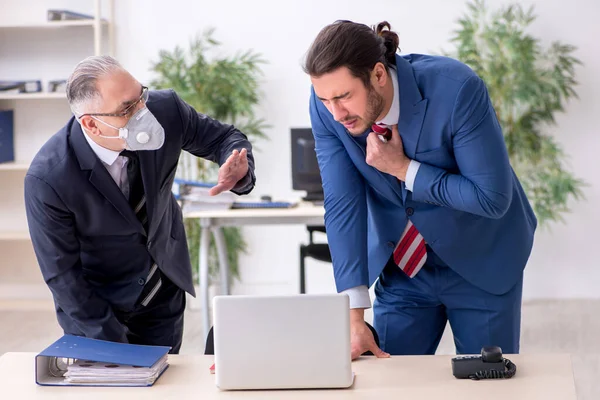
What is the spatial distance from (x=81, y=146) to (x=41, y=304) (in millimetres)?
3933

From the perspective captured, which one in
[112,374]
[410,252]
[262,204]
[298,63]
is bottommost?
[262,204]

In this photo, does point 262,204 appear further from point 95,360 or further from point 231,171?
point 95,360

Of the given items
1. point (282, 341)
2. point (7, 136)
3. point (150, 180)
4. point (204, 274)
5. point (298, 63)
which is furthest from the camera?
point (7, 136)

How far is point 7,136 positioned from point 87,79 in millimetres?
3950

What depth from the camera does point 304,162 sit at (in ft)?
15.9

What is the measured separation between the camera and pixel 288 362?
185 cm

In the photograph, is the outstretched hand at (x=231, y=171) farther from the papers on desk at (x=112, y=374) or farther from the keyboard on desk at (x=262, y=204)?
the keyboard on desk at (x=262, y=204)

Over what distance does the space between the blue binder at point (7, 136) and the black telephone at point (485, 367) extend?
183 inches

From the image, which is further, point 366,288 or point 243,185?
point 243,185

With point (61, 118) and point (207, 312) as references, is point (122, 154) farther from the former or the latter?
point (61, 118)

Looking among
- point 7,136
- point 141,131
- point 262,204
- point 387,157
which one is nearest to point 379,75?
point 387,157

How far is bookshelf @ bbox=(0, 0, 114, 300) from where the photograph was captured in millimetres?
5898

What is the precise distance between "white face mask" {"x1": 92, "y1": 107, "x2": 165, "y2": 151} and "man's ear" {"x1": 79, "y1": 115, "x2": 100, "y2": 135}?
2cm

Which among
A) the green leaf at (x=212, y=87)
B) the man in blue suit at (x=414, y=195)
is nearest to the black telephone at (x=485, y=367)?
the man in blue suit at (x=414, y=195)
